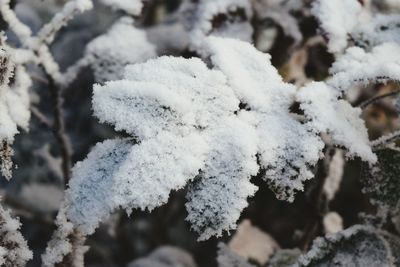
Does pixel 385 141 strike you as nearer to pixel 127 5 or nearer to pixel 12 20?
pixel 127 5

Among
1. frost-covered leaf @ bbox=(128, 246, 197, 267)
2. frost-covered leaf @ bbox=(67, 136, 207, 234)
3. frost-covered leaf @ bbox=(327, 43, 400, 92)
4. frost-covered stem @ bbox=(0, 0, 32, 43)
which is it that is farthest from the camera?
frost-covered leaf @ bbox=(128, 246, 197, 267)

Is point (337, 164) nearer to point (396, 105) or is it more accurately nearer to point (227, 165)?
point (396, 105)

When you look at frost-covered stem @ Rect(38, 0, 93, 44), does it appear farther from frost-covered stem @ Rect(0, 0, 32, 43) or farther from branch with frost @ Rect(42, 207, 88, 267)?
branch with frost @ Rect(42, 207, 88, 267)

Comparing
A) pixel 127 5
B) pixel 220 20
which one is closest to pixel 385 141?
pixel 220 20

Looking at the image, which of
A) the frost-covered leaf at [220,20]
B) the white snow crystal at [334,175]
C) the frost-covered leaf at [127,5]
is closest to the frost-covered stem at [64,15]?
the frost-covered leaf at [127,5]

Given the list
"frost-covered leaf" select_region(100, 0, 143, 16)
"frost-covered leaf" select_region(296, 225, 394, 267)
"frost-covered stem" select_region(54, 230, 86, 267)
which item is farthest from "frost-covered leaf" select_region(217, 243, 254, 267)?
"frost-covered leaf" select_region(100, 0, 143, 16)

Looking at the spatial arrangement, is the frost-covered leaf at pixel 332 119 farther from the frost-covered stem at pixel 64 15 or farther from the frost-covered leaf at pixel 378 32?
the frost-covered stem at pixel 64 15

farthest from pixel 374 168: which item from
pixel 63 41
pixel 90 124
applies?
pixel 63 41
